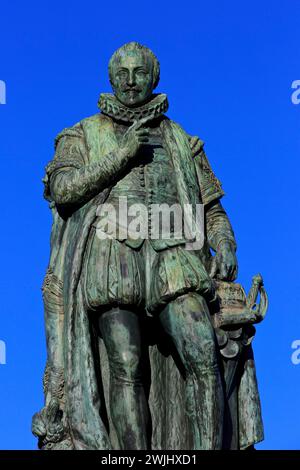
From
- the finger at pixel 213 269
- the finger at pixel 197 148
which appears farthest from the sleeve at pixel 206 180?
the finger at pixel 213 269

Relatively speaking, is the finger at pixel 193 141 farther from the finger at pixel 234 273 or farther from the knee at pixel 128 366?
the knee at pixel 128 366

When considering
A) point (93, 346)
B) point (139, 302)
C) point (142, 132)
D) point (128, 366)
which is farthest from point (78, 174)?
point (128, 366)

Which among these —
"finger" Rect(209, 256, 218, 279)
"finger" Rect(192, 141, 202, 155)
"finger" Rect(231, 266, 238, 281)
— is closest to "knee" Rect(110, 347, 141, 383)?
"finger" Rect(209, 256, 218, 279)

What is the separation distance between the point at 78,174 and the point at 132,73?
4.26 ft

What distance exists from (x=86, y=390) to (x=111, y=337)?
0.59m

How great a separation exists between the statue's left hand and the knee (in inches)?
50.8

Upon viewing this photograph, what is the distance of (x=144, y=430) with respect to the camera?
14266 millimetres

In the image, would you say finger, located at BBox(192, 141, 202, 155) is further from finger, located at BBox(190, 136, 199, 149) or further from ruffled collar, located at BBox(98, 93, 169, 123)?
ruffled collar, located at BBox(98, 93, 169, 123)

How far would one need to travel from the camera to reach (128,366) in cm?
1430

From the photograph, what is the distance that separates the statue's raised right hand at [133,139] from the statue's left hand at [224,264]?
53.6 inches

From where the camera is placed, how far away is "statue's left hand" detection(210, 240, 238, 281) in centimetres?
1504
